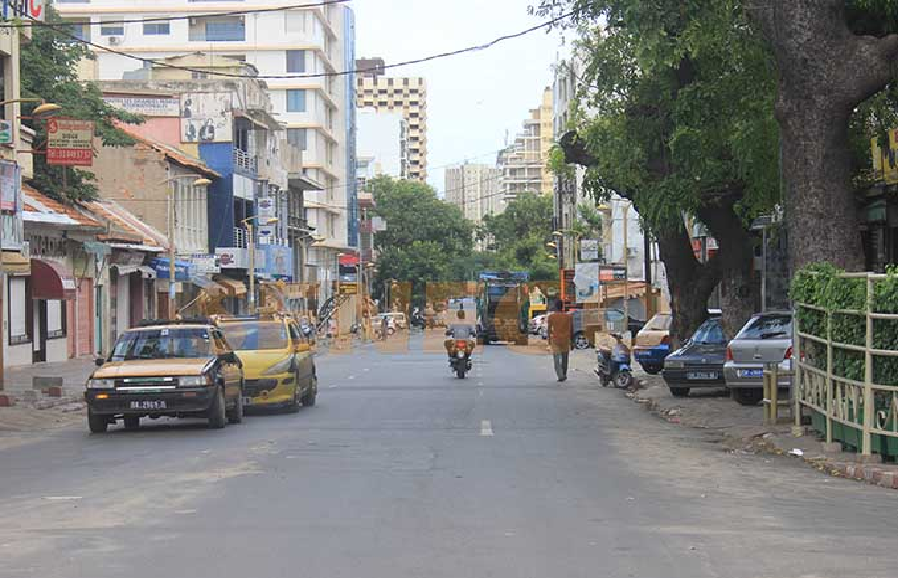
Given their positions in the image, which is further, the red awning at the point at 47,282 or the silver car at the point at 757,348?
the red awning at the point at 47,282

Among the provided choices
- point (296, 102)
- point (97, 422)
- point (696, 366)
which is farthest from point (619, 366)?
point (296, 102)

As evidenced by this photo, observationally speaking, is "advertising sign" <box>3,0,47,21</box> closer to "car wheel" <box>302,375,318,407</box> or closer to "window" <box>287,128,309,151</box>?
"car wheel" <box>302,375,318,407</box>

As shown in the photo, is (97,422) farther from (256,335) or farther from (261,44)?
(261,44)

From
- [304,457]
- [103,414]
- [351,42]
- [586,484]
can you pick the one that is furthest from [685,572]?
[351,42]

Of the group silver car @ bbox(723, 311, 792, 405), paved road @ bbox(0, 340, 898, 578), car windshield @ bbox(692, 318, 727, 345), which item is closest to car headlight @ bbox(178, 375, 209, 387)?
paved road @ bbox(0, 340, 898, 578)

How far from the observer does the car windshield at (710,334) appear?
2700 cm

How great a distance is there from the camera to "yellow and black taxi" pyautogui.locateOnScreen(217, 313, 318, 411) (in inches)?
907

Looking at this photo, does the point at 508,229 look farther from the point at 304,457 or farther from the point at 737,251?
the point at 304,457

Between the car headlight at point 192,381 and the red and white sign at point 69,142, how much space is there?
1679 cm

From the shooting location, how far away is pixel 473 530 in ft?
32.5

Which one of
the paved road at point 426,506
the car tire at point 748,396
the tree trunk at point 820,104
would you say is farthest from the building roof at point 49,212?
the tree trunk at point 820,104

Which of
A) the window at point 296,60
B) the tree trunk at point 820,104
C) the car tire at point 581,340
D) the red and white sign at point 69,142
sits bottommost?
the car tire at point 581,340

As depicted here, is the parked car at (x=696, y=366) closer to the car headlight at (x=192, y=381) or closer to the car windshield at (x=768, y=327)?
the car windshield at (x=768, y=327)

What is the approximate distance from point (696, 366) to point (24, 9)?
1808cm
